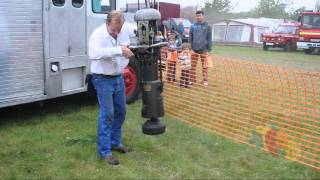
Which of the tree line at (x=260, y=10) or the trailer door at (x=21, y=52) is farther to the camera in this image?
the tree line at (x=260, y=10)

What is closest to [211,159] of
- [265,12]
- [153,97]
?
[153,97]

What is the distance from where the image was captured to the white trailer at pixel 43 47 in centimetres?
559

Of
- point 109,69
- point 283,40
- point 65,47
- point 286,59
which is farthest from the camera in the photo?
point 283,40

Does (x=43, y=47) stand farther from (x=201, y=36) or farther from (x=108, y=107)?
(x=201, y=36)

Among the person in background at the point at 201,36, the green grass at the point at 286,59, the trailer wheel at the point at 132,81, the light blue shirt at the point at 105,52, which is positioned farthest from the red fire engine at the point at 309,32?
the light blue shirt at the point at 105,52

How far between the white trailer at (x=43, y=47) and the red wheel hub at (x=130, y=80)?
86 cm

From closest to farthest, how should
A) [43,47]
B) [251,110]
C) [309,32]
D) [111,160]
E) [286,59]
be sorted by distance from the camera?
[111,160], [43,47], [251,110], [286,59], [309,32]

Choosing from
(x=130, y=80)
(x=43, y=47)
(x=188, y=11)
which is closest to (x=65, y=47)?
(x=43, y=47)

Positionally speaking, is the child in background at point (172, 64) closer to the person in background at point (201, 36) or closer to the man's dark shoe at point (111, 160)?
the person in background at point (201, 36)

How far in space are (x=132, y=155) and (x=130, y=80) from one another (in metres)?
2.67

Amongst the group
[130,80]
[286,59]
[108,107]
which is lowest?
[108,107]

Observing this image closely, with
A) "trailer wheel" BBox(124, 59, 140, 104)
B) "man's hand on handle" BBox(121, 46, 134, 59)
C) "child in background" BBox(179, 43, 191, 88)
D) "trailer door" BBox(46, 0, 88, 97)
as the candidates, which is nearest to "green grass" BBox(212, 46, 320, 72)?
"child in background" BBox(179, 43, 191, 88)

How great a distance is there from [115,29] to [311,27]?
73.3 feet

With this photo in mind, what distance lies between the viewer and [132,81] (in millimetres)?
7480
